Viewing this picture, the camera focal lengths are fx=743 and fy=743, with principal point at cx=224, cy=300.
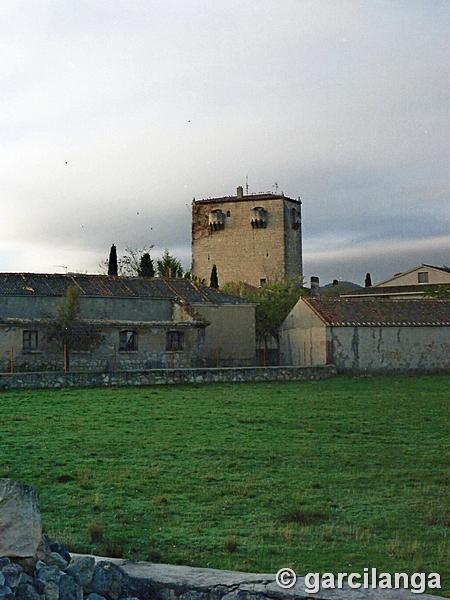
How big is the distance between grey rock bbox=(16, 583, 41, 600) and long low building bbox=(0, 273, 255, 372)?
2863 cm

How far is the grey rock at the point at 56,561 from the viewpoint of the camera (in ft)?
21.3

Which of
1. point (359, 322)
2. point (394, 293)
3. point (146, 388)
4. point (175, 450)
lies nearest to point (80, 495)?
point (175, 450)

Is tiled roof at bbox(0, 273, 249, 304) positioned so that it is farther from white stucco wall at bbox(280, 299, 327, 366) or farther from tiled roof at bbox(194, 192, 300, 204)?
tiled roof at bbox(194, 192, 300, 204)

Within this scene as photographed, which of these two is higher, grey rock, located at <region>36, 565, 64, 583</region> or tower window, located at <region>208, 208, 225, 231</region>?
tower window, located at <region>208, 208, 225, 231</region>

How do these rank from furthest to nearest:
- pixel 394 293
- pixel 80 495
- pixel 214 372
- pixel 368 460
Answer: pixel 394 293 < pixel 214 372 < pixel 368 460 < pixel 80 495

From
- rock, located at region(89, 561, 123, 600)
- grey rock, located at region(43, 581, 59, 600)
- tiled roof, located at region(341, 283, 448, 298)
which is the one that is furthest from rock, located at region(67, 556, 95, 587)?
tiled roof, located at region(341, 283, 448, 298)

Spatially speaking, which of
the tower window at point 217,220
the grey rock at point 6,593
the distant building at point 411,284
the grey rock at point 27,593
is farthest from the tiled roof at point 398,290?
the grey rock at point 6,593

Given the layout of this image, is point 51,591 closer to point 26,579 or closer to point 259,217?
point 26,579

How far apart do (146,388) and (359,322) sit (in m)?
13.2

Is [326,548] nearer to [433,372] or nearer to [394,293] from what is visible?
[433,372]

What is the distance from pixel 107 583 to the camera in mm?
6344

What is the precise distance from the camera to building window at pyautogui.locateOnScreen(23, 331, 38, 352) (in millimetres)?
34531

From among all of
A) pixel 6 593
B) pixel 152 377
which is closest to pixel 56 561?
pixel 6 593

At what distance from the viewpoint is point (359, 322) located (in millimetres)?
37656
